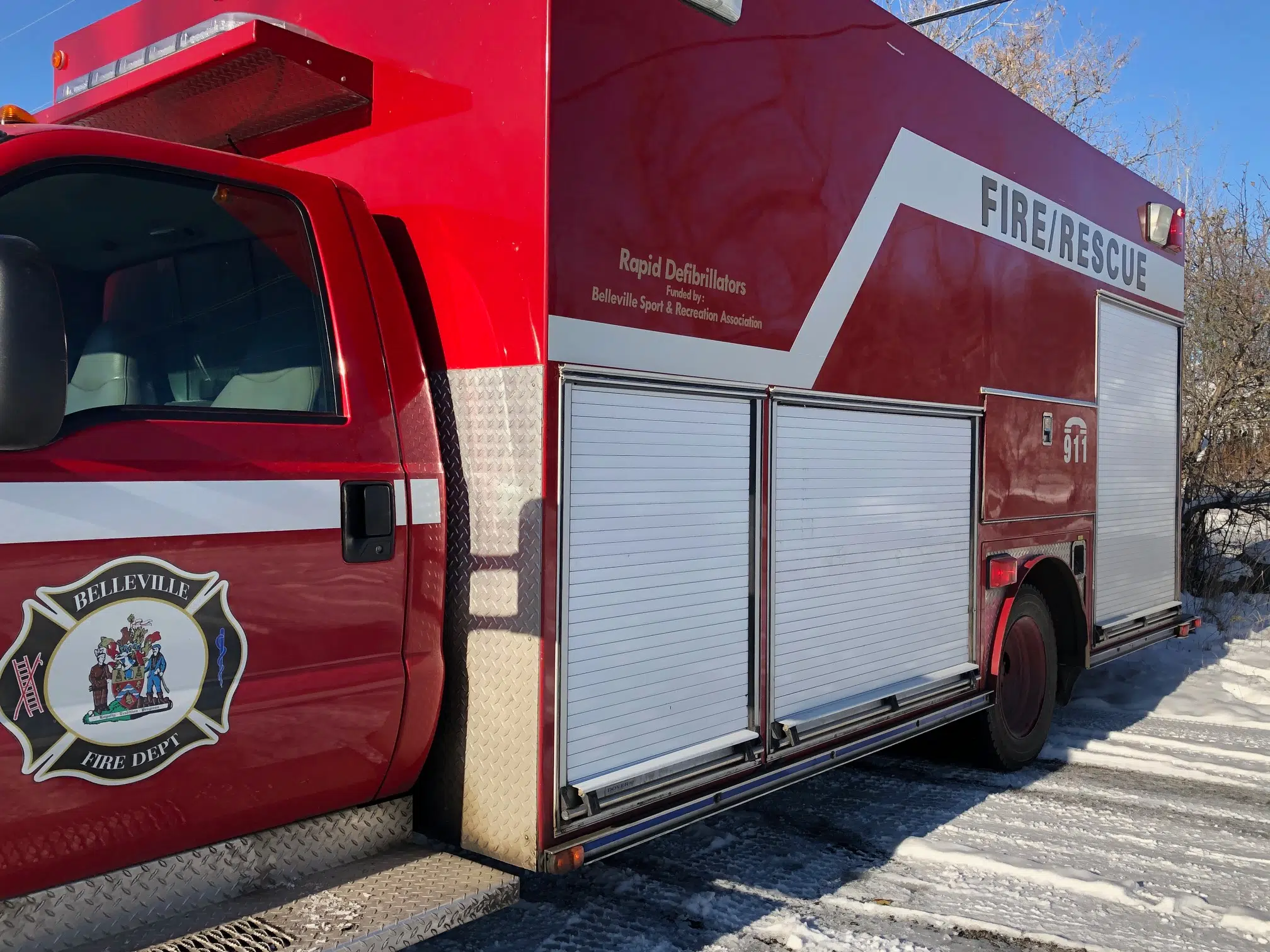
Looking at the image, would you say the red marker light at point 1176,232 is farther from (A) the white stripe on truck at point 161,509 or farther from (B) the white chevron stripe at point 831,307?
(A) the white stripe on truck at point 161,509

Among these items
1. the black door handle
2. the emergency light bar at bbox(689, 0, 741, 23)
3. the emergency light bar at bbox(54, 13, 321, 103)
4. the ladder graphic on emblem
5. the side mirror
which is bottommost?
the ladder graphic on emblem

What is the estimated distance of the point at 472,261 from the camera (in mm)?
3043

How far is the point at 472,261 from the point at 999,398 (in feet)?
10.2

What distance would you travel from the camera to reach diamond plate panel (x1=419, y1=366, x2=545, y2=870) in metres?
2.89

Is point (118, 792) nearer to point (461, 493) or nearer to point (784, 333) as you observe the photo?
point (461, 493)

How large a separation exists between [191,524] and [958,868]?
11.0 feet

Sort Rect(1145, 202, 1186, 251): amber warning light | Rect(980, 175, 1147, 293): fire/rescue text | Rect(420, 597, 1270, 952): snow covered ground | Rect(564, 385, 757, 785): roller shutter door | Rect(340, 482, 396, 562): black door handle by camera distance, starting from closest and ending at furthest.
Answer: Rect(340, 482, 396, 562): black door handle → Rect(564, 385, 757, 785): roller shutter door → Rect(420, 597, 1270, 952): snow covered ground → Rect(980, 175, 1147, 293): fire/rescue text → Rect(1145, 202, 1186, 251): amber warning light

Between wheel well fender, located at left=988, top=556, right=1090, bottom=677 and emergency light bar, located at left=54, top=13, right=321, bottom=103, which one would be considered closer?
emergency light bar, located at left=54, top=13, right=321, bottom=103

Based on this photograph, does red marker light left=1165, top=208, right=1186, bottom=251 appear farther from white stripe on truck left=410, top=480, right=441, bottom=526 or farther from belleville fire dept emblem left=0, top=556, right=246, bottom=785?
belleville fire dept emblem left=0, top=556, right=246, bottom=785

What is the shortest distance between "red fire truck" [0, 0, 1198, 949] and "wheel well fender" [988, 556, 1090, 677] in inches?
60.9

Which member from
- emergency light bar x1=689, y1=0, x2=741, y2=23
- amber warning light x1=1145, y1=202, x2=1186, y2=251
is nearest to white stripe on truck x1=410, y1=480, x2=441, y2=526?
emergency light bar x1=689, y1=0, x2=741, y2=23

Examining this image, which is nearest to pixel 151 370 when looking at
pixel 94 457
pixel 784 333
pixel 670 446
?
pixel 94 457

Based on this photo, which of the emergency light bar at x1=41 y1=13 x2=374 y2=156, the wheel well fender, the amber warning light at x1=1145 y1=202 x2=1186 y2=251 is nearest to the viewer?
the emergency light bar at x1=41 y1=13 x2=374 y2=156

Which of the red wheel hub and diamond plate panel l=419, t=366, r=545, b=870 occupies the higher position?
diamond plate panel l=419, t=366, r=545, b=870
